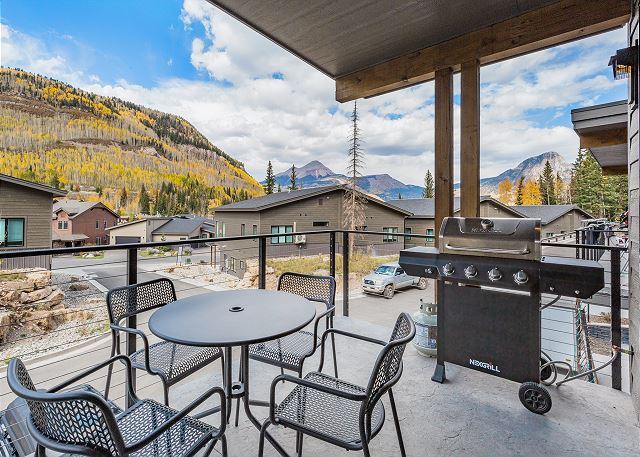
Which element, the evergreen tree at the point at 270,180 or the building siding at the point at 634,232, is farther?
the evergreen tree at the point at 270,180

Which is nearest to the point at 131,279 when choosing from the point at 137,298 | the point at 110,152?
the point at 137,298

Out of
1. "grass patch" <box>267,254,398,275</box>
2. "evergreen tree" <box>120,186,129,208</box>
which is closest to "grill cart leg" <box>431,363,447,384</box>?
"grass patch" <box>267,254,398,275</box>

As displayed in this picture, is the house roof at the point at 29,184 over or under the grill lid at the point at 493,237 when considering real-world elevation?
Answer: over

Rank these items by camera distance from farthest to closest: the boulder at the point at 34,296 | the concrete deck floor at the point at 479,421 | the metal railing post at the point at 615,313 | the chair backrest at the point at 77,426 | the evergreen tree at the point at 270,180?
1. the evergreen tree at the point at 270,180
2. the boulder at the point at 34,296
3. the metal railing post at the point at 615,313
4. the concrete deck floor at the point at 479,421
5. the chair backrest at the point at 77,426

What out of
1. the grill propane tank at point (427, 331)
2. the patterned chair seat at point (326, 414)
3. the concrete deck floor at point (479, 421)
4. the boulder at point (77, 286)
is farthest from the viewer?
the boulder at point (77, 286)

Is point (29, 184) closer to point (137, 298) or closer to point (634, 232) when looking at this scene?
point (137, 298)

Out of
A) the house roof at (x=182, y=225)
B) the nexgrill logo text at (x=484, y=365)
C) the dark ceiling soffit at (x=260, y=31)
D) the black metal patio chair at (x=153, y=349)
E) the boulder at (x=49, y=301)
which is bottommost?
the boulder at (x=49, y=301)

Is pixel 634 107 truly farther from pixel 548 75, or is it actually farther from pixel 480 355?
pixel 548 75

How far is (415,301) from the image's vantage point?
9.02 meters

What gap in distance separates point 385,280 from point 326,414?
8059 mm

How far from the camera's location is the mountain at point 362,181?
50.5ft

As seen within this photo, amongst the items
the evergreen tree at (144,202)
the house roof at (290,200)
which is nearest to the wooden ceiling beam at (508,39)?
the house roof at (290,200)

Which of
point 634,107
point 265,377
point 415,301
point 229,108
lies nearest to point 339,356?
point 265,377

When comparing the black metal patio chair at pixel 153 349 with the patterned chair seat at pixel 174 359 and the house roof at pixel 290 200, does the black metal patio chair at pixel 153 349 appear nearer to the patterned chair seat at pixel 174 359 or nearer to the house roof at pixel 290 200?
the patterned chair seat at pixel 174 359
